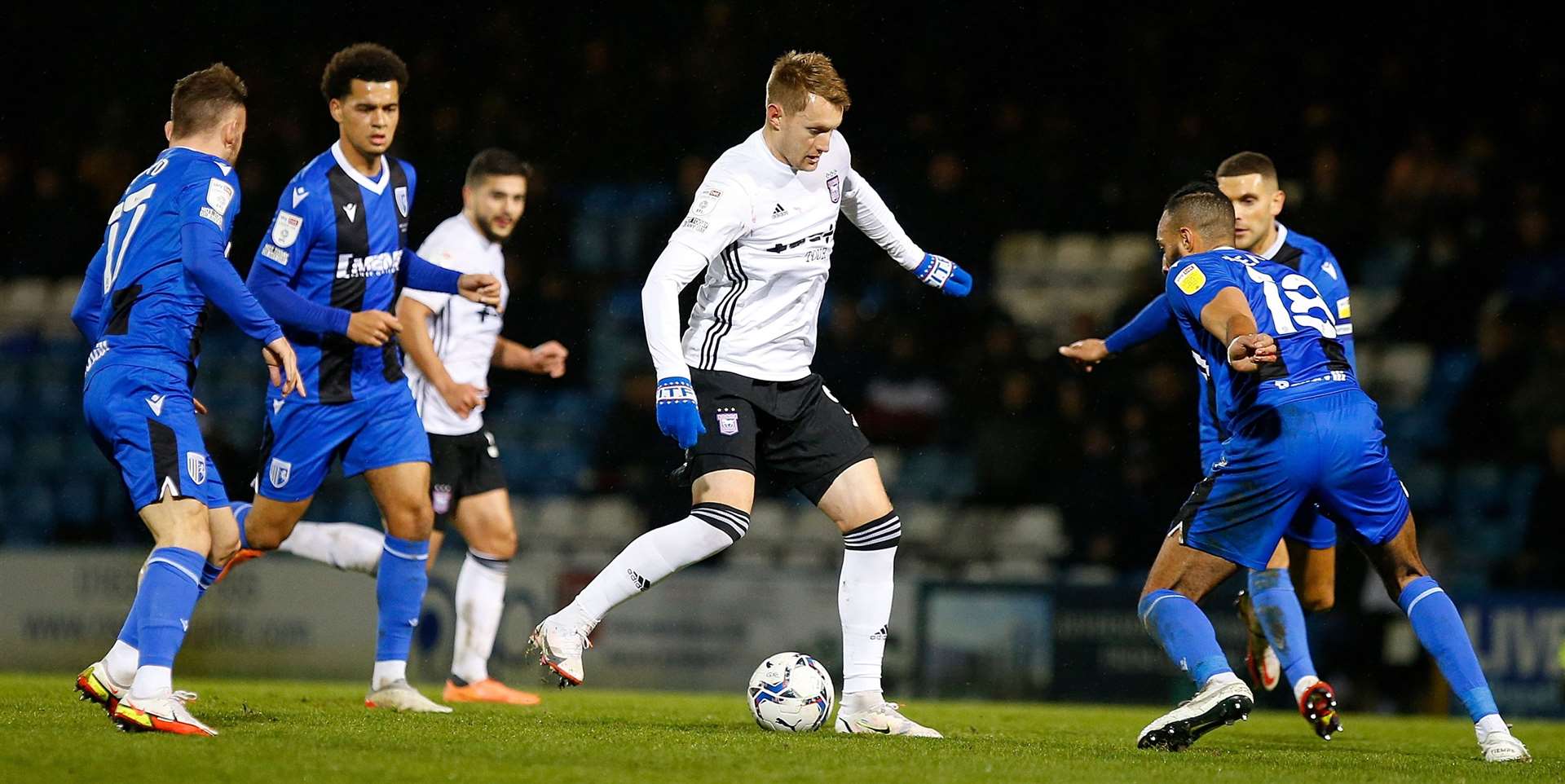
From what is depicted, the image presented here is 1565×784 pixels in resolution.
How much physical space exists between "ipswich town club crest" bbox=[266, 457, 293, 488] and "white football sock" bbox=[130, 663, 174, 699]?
1.48 m

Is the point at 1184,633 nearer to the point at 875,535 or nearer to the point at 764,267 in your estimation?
the point at 875,535

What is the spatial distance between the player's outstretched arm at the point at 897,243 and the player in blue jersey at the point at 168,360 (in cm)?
220

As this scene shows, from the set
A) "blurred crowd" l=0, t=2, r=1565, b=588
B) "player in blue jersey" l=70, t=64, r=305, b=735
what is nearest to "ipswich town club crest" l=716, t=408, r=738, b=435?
"player in blue jersey" l=70, t=64, r=305, b=735

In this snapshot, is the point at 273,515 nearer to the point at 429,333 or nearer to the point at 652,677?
the point at 429,333

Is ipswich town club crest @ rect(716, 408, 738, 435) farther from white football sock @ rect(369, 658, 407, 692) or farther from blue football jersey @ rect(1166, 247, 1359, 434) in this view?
white football sock @ rect(369, 658, 407, 692)

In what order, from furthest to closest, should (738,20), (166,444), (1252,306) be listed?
(738,20) → (1252,306) → (166,444)

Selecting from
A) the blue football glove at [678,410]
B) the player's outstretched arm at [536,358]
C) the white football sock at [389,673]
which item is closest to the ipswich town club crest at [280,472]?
the white football sock at [389,673]

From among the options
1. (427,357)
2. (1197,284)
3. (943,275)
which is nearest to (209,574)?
(427,357)

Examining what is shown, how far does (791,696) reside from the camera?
5641 millimetres

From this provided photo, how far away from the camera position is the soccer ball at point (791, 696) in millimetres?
5645

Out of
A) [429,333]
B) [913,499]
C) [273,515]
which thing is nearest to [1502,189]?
[913,499]

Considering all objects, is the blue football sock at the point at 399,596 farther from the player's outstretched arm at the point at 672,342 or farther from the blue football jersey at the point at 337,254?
the player's outstretched arm at the point at 672,342

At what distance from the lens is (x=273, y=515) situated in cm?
638

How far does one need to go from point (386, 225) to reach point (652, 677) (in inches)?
202
